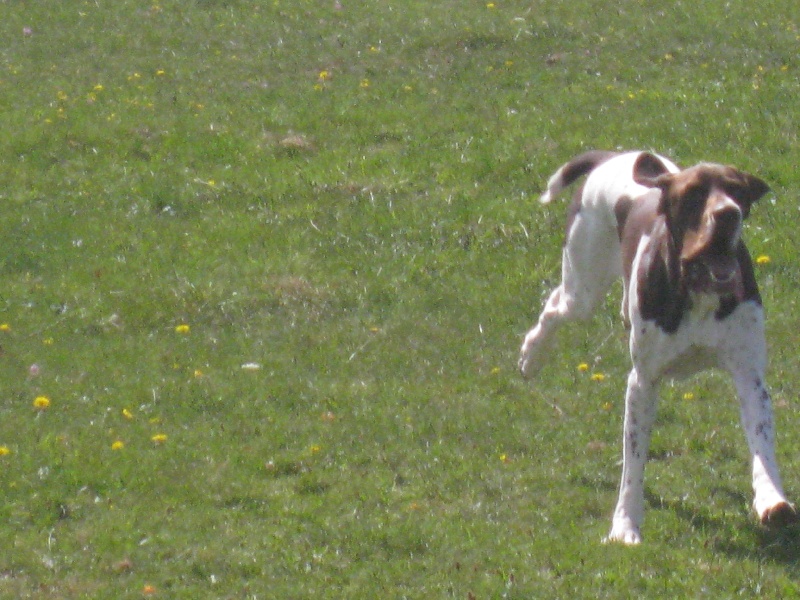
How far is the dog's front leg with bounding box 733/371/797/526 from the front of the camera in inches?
192

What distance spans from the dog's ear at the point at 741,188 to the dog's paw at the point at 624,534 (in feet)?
4.33

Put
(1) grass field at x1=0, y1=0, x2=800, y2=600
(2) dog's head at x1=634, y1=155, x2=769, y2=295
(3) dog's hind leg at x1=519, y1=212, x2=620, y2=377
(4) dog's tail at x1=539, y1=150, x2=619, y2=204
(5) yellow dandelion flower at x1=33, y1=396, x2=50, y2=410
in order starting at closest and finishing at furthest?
(2) dog's head at x1=634, y1=155, x2=769, y2=295 → (1) grass field at x1=0, y1=0, x2=800, y2=600 → (3) dog's hind leg at x1=519, y1=212, x2=620, y2=377 → (4) dog's tail at x1=539, y1=150, x2=619, y2=204 → (5) yellow dandelion flower at x1=33, y1=396, x2=50, y2=410

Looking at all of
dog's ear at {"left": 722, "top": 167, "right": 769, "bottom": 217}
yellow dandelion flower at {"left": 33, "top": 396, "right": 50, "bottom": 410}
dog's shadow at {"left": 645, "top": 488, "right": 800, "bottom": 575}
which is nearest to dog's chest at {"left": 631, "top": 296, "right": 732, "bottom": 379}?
dog's ear at {"left": 722, "top": 167, "right": 769, "bottom": 217}

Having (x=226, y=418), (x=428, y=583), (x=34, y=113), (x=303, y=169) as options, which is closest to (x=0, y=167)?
(x=34, y=113)

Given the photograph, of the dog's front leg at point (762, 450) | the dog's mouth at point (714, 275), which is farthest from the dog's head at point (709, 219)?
the dog's front leg at point (762, 450)

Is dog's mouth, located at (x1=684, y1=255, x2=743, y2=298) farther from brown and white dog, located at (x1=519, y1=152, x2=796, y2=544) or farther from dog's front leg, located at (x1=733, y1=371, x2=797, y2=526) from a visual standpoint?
dog's front leg, located at (x1=733, y1=371, x2=797, y2=526)

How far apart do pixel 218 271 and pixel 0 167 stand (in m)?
3.23

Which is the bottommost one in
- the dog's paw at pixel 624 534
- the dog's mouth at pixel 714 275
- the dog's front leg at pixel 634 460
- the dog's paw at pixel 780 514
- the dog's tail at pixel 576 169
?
the dog's paw at pixel 624 534

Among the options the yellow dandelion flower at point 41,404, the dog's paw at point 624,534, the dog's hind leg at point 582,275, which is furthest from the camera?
the yellow dandelion flower at point 41,404

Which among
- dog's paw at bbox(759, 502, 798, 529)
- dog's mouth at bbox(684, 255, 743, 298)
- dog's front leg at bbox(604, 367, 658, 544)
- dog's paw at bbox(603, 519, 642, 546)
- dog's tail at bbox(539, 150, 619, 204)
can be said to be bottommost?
dog's paw at bbox(603, 519, 642, 546)

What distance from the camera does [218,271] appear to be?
9531 mm

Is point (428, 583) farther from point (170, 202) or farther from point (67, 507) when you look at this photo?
point (170, 202)

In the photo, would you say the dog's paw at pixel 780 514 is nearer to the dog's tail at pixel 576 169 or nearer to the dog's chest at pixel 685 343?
the dog's chest at pixel 685 343

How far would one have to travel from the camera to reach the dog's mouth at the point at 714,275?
16.0 ft
